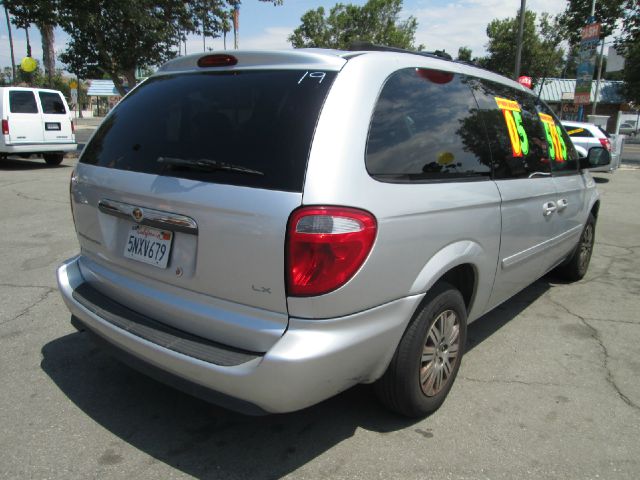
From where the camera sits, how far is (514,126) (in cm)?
344

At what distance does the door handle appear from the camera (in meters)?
3.58

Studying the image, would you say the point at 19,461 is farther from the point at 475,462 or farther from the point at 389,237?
the point at 475,462

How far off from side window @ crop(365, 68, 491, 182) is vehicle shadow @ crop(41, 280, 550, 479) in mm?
1294

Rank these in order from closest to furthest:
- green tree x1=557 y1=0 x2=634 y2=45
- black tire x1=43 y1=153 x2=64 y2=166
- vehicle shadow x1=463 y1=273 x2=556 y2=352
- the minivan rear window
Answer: the minivan rear window
vehicle shadow x1=463 y1=273 x2=556 y2=352
black tire x1=43 y1=153 x2=64 y2=166
green tree x1=557 y1=0 x2=634 y2=45

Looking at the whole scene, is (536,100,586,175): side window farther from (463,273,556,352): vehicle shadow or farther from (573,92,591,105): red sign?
(573,92,591,105): red sign

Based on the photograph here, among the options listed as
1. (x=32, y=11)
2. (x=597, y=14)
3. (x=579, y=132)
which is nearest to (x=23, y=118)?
(x=32, y=11)

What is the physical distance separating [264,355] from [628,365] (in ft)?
9.03

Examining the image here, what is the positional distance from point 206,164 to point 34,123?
13.1m

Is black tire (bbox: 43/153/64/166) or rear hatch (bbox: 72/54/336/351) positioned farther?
black tire (bbox: 43/153/64/166)

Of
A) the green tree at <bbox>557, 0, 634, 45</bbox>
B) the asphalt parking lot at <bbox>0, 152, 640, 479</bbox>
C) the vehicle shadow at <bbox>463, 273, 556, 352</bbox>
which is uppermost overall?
the green tree at <bbox>557, 0, 634, 45</bbox>

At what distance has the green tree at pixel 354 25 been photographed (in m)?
45.3

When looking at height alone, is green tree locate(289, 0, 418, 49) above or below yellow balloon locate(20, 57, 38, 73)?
above

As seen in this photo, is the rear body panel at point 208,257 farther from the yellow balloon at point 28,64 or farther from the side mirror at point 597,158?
the yellow balloon at point 28,64

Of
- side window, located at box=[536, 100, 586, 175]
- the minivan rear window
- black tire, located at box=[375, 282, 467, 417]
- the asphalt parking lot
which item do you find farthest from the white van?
black tire, located at box=[375, 282, 467, 417]
